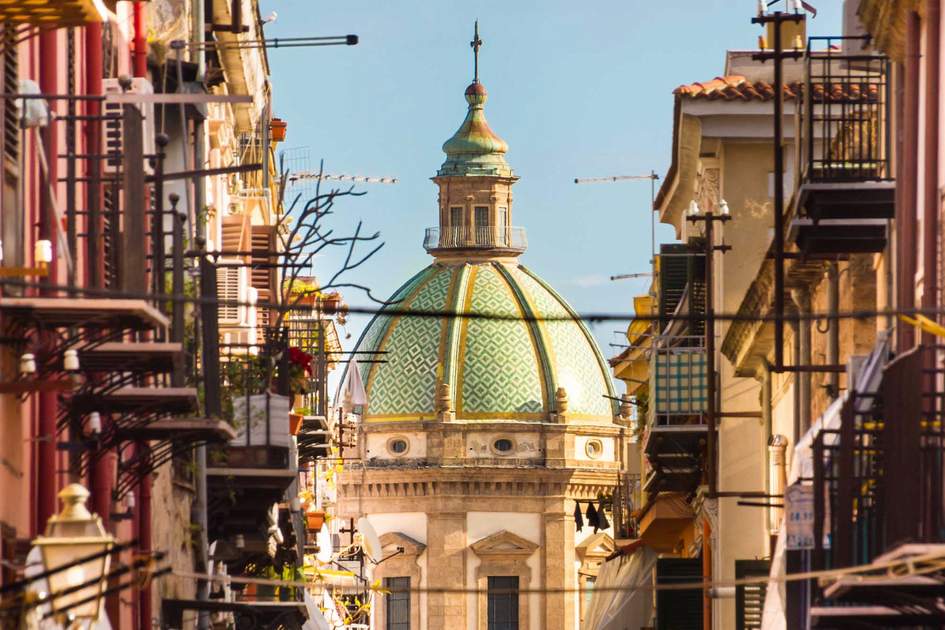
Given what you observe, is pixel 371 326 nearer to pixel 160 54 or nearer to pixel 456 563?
pixel 456 563

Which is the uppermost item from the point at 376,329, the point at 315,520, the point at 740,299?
the point at 740,299

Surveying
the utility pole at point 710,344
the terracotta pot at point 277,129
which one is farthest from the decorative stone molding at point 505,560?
the utility pole at point 710,344

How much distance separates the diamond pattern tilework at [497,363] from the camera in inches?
4439

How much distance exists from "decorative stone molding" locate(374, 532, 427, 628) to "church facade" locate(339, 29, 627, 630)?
0.16 ft

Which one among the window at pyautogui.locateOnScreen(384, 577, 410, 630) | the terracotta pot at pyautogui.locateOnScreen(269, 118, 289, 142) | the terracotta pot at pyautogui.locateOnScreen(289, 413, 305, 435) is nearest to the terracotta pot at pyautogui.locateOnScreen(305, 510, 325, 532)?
the terracotta pot at pyautogui.locateOnScreen(269, 118, 289, 142)

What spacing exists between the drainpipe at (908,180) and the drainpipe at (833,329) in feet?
17.1

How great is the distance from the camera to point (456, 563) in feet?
353

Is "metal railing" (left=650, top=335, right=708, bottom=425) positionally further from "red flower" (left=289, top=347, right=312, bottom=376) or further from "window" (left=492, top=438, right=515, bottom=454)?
"window" (left=492, top=438, right=515, bottom=454)

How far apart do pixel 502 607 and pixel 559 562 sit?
8.91ft

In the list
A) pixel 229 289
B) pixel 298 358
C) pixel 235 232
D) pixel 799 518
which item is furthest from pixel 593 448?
pixel 799 518

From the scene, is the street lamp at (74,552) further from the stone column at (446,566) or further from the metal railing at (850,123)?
the stone column at (446,566)

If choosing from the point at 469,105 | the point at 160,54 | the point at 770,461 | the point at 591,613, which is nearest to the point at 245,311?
the point at 770,461

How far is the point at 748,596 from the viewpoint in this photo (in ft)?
115

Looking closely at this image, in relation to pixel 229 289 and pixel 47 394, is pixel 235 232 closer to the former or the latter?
pixel 229 289
